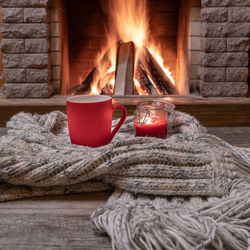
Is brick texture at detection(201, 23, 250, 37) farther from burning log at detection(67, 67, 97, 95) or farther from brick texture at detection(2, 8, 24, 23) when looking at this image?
brick texture at detection(2, 8, 24, 23)

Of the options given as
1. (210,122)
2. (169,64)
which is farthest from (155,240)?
(169,64)

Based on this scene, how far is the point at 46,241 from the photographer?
0.50 meters

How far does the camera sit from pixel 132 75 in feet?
6.50

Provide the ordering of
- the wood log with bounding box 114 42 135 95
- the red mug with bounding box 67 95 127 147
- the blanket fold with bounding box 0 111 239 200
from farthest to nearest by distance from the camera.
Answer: the wood log with bounding box 114 42 135 95 < the red mug with bounding box 67 95 127 147 < the blanket fold with bounding box 0 111 239 200

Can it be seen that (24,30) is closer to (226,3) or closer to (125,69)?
(125,69)

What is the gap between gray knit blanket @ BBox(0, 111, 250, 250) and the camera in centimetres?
48

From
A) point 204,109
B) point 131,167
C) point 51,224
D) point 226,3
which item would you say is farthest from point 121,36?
point 51,224

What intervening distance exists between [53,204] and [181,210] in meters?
0.22

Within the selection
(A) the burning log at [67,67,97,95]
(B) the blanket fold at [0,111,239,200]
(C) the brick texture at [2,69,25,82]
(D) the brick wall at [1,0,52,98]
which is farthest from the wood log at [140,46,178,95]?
(B) the blanket fold at [0,111,239,200]

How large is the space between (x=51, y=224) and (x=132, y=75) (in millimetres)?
1507

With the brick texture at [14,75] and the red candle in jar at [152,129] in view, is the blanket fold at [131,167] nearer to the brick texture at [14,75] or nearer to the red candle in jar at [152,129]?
the red candle in jar at [152,129]

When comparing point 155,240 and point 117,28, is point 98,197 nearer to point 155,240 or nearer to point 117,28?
point 155,240

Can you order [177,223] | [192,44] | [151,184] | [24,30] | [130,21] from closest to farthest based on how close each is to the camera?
1. [177,223]
2. [151,184]
3. [24,30]
4. [192,44]
5. [130,21]

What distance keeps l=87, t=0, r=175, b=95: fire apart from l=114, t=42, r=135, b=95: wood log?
8 cm
